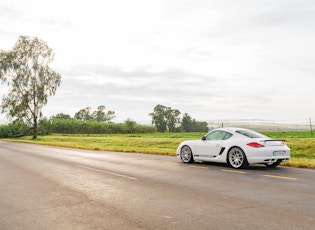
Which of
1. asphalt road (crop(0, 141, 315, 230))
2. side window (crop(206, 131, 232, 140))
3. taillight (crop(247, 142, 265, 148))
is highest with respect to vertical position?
side window (crop(206, 131, 232, 140))

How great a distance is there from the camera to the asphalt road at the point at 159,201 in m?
4.76

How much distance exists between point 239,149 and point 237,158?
0.36 meters

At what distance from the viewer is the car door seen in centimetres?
1195

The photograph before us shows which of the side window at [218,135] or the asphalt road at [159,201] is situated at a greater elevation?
the side window at [218,135]

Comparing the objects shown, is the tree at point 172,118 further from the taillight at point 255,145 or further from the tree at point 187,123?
the taillight at point 255,145

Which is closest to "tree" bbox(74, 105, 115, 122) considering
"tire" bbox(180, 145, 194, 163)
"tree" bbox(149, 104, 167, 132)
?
"tree" bbox(149, 104, 167, 132)

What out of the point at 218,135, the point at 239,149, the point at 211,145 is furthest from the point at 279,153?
the point at 211,145

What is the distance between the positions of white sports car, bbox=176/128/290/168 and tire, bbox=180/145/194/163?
46 mm

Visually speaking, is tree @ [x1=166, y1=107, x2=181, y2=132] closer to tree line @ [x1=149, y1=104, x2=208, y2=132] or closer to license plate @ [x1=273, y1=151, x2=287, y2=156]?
tree line @ [x1=149, y1=104, x2=208, y2=132]

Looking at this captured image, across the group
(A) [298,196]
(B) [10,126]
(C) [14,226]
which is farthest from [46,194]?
(B) [10,126]

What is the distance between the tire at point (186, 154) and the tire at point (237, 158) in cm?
190

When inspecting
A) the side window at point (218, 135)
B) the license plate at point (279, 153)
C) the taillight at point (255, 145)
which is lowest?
the license plate at point (279, 153)

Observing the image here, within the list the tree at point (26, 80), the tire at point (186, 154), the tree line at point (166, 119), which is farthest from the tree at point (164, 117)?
the tire at point (186, 154)

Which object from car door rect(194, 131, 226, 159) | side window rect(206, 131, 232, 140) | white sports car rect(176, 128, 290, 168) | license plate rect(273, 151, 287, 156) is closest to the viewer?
white sports car rect(176, 128, 290, 168)
